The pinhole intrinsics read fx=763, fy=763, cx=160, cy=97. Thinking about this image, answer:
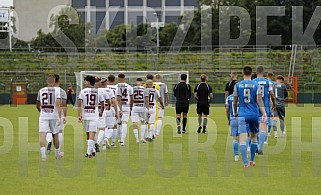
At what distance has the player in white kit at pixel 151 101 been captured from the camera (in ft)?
76.4

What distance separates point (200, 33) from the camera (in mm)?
73438

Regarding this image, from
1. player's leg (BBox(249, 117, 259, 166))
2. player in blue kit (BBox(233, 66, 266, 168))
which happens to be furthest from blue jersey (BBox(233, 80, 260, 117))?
player's leg (BBox(249, 117, 259, 166))

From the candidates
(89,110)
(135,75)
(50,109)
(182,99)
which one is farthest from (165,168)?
(135,75)

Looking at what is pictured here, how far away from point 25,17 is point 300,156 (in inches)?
2872

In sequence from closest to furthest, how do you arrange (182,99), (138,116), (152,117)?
1. (138,116)
2. (152,117)
3. (182,99)

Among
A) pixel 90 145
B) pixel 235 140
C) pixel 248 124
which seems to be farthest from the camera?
pixel 90 145

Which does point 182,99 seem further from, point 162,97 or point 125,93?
point 125,93

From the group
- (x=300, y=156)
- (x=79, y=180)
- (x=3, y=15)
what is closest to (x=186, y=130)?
(x=300, y=156)

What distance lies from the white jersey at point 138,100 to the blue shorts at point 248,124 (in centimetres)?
695

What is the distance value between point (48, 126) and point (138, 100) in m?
5.56

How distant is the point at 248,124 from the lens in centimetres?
1634

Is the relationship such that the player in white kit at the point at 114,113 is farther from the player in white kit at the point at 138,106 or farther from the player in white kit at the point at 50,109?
the player in white kit at the point at 50,109

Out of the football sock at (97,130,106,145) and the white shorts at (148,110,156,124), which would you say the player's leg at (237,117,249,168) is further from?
the white shorts at (148,110,156,124)

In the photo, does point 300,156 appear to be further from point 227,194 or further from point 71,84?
point 71,84
